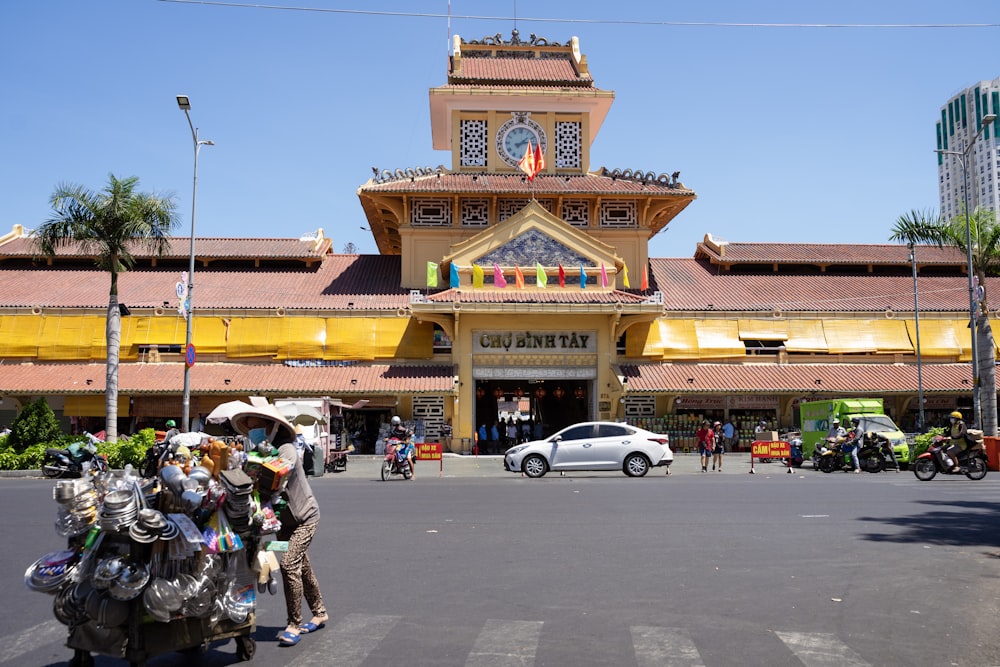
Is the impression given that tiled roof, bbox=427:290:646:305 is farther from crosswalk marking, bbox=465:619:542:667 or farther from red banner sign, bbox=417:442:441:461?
crosswalk marking, bbox=465:619:542:667

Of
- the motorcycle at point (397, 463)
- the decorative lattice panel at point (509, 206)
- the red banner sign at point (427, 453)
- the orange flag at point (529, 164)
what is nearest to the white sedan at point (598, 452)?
the motorcycle at point (397, 463)

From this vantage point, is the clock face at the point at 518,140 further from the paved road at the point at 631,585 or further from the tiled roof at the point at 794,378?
the paved road at the point at 631,585

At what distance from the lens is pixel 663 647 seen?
244 inches

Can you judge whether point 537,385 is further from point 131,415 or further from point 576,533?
point 576,533

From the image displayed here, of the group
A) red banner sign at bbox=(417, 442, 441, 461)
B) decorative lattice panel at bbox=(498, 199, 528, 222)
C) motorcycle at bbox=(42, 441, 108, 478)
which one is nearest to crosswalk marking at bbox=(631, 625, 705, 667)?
motorcycle at bbox=(42, 441, 108, 478)

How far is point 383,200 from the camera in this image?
36688 mm

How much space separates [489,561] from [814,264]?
3638 centimetres

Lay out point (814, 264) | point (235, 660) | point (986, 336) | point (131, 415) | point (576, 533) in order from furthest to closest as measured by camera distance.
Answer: point (814, 264), point (131, 415), point (986, 336), point (576, 533), point (235, 660)

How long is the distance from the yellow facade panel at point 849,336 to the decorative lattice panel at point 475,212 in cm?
1616

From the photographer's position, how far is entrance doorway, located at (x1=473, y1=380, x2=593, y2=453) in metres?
38.2

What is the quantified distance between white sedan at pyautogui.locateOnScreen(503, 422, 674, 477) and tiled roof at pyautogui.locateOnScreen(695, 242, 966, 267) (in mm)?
20770

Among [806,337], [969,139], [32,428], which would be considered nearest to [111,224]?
[32,428]

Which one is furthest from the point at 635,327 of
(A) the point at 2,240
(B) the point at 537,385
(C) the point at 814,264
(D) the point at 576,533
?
(A) the point at 2,240

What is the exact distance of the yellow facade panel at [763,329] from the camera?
120 feet
